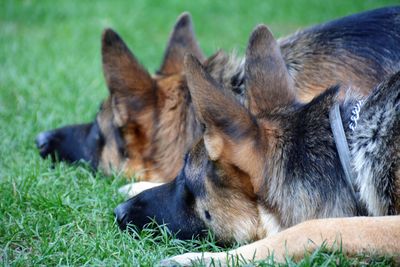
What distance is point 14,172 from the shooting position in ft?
18.7

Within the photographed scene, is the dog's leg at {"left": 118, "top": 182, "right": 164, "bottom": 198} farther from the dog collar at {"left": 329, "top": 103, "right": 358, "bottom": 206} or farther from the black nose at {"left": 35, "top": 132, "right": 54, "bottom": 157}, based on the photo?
the dog collar at {"left": 329, "top": 103, "right": 358, "bottom": 206}

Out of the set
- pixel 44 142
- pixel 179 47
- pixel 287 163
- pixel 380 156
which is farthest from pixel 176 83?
pixel 380 156

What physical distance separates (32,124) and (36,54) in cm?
280

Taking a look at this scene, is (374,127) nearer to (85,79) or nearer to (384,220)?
(384,220)

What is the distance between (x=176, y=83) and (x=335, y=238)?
2.67 meters

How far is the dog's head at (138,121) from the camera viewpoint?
574 centimetres

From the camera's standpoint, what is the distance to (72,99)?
7.99 m

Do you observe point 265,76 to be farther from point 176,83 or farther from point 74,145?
point 74,145

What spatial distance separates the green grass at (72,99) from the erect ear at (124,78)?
2.16ft

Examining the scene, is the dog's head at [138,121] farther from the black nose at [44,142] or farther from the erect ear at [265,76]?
the erect ear at [265,76]

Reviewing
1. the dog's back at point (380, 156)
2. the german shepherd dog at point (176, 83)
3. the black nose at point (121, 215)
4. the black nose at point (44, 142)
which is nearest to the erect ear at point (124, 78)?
the german shepherd dog at point (176, 83)

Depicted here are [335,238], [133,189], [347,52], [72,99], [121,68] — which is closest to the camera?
[335,238]

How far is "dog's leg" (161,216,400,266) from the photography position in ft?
11.8

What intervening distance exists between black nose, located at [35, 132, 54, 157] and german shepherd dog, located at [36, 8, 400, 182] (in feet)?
0.04
